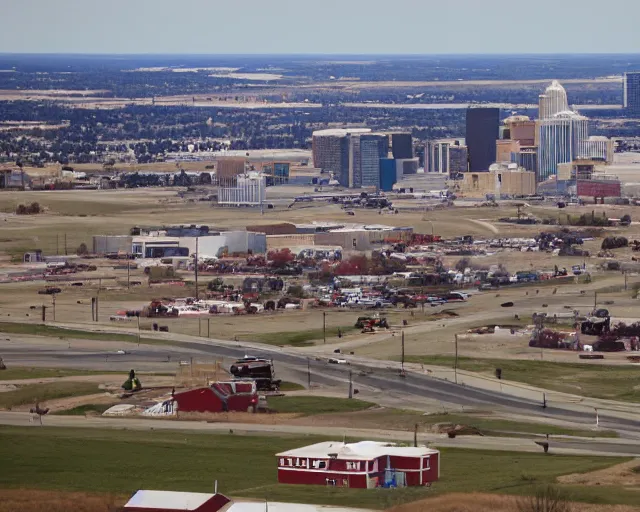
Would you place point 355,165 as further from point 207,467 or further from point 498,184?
point 207,467

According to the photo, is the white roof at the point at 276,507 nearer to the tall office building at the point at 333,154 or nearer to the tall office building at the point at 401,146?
the tall office building at the point at 333,154

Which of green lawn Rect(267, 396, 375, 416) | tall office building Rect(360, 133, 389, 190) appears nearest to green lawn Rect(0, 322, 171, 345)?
green lawn Rect(267, 396, 375, 416)

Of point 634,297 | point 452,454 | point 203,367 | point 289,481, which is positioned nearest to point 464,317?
point 634,297

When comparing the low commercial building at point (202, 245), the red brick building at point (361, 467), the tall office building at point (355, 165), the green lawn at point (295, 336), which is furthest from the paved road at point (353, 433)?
the tall office building at point (355, 165)

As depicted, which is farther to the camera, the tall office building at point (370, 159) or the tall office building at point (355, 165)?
the tall office building at point (355, 165)

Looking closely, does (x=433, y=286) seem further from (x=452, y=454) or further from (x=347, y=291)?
(x=452, y=454)

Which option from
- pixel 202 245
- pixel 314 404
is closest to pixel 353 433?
pixel 314 404
